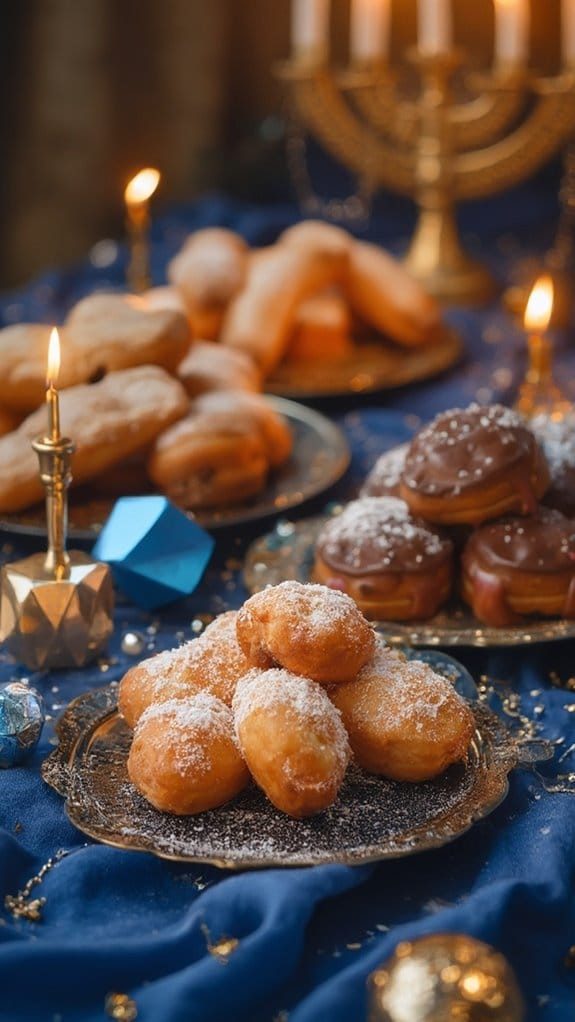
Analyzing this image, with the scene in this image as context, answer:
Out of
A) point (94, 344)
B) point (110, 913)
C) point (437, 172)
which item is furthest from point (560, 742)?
point (437, 172)

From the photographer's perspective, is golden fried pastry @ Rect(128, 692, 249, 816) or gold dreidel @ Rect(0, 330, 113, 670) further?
gold dreidel @ Rect(0, 330, 113, 670)

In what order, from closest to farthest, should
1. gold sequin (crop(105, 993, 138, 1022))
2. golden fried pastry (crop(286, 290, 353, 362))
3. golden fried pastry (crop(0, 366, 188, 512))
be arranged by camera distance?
gold sequin (crop(105, 993, 138, 1022)) < golden fried pastry (crop(0, 366, 188, 512)) < golden fried pastry (crop(286, 290, 353, 362))

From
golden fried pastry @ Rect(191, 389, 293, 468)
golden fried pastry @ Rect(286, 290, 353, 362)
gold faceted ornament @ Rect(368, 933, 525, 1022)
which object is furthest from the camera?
golden fried pastry @ Rect(286, 290, 353, 362)

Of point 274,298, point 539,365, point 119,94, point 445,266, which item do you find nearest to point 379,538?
point 539,365

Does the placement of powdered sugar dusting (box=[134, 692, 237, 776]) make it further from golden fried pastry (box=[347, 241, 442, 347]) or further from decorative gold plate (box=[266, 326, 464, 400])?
golden fried pastry (box=[347, 241, 442, 347])

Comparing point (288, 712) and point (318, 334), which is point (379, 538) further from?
point (318, 334)

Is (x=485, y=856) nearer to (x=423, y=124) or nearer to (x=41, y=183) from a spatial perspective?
(x=423, y=124)

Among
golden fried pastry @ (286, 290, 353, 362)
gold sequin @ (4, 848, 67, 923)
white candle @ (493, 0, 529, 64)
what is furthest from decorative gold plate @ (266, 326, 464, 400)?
gold sequin @ (4, 848, 67, 923)

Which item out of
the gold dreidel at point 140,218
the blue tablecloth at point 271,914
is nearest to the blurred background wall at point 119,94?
the gold dreidel at point 140,218
